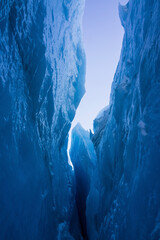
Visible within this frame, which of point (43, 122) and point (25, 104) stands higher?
point (43, 122)

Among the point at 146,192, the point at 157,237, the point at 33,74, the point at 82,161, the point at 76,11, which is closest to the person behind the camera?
the point at 157,237

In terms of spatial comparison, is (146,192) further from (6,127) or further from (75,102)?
(75,102)

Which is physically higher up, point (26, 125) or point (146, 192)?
point (26, 125)

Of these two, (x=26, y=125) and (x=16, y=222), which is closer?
(x=16, y=222)

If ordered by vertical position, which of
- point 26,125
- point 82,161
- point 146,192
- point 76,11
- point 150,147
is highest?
point 76,11

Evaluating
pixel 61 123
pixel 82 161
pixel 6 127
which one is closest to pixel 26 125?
pixel 6 127

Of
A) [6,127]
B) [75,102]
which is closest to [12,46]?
[6,127]

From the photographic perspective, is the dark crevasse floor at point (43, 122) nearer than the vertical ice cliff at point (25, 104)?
Yes

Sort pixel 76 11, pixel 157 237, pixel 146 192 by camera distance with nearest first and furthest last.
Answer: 1. pixel 157 237
2. pixel 146 192
3. pixel 76 11

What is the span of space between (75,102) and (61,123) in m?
2.95

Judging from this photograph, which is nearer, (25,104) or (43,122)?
(25,104)

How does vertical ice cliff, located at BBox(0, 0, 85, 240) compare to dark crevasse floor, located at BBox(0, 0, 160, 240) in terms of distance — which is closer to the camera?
dark crevasse floor, located at BBox(0, 0, 160, 240)

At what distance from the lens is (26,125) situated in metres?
3.98

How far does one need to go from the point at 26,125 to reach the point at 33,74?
56.5 inches
